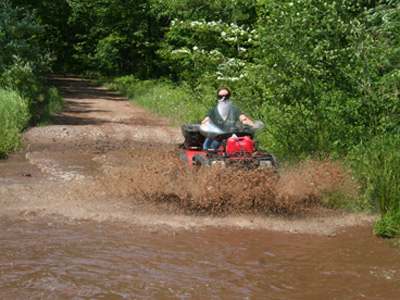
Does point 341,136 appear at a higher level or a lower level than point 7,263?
higher

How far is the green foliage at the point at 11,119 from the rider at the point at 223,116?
7.26 metres

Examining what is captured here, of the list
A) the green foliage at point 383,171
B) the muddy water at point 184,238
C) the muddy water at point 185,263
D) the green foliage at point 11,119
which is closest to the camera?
the muddy water at point 185,263

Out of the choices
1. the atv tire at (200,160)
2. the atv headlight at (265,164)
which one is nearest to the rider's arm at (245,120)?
the atv headlight at (265,164)

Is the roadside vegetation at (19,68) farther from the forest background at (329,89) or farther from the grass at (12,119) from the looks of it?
the forest background at (329,89)

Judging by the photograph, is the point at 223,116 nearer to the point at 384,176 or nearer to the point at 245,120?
the point at 245,120

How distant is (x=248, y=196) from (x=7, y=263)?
12.1ft

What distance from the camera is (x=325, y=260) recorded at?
243 inches

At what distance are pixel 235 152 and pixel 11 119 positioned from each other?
1006 cm

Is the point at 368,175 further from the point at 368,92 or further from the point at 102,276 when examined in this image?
the point at 102,276

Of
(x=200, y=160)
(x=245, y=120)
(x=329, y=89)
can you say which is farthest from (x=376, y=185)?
(x=329, y=89)

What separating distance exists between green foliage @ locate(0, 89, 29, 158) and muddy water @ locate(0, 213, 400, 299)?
7021mm

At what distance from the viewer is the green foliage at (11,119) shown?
46.9 ft

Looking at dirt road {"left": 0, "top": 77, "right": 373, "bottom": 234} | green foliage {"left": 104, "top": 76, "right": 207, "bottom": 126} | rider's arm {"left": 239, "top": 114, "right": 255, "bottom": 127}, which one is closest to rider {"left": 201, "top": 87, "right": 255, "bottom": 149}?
rider's arm {"left": 239, "top": 114, "right": 255, "bottom": 127}

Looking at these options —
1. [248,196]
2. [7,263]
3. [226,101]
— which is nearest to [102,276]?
[7,263]
